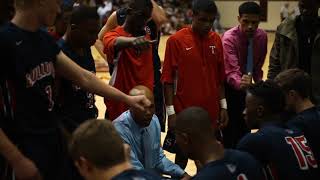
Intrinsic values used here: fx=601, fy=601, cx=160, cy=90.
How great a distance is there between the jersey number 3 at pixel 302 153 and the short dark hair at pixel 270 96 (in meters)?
0.24

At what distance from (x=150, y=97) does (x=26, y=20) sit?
1169mm

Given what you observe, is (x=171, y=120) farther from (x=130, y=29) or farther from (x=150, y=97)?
(x=150, y=97)

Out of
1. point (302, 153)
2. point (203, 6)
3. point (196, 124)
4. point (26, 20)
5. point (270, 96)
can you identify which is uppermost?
point (26, 20)

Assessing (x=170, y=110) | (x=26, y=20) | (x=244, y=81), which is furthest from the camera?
(x=244, y=81)

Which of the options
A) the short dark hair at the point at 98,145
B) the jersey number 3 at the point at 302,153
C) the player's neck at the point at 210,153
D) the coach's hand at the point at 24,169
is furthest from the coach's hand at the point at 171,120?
the short dark hair at the point at 98,145

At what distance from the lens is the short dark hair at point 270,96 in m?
3.50

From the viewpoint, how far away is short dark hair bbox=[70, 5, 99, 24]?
3.80 meters

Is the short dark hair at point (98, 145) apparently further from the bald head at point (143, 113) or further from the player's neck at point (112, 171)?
the bald head at point (143, 113)

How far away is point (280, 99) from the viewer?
353cm

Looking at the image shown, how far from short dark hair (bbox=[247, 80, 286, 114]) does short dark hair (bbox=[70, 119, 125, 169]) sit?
1279 mm

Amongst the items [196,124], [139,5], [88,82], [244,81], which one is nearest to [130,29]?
[139,5]

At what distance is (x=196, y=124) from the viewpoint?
2.95 m

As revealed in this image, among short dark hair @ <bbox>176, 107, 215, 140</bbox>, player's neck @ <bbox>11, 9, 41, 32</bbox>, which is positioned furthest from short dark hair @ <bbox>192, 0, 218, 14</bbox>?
player's neck @ <bbox>11, 9, 41, 32</bbox>

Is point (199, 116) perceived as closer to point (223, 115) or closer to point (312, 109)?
point (312, 109)
